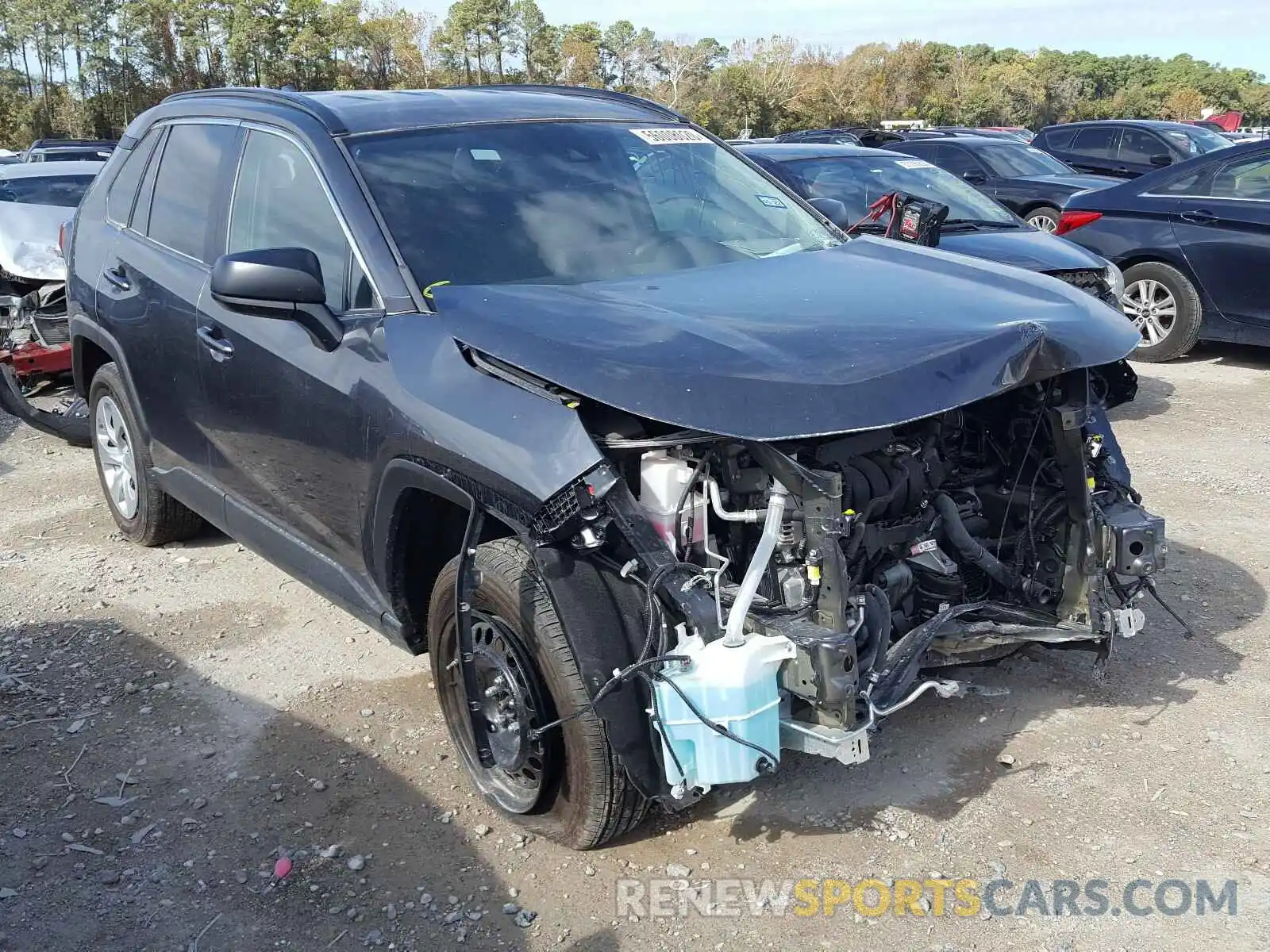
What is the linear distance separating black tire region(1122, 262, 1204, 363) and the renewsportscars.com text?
651 centimetres

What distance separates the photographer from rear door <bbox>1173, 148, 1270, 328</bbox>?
8352 millimetres

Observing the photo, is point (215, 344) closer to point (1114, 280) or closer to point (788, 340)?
point (788, 340)

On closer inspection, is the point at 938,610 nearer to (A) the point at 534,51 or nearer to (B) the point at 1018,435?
(B) the point at 1018,435

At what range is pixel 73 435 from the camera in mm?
6156

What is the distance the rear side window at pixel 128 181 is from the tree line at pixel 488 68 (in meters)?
35.8

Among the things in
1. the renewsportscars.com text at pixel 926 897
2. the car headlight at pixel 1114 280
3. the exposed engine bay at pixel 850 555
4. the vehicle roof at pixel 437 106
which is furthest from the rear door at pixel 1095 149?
the renewsportscars.com text at pixel 926 897

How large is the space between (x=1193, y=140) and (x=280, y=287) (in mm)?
15164

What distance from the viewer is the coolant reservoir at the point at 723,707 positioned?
8.72 ft

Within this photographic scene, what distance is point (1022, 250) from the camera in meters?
7.27

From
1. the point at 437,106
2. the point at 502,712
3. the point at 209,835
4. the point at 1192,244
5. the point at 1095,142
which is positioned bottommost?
the point at 209,835

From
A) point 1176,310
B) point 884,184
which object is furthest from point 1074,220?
point 884,184

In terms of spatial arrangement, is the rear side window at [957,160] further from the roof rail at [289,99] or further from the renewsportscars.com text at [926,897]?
the renewsportscars.com text at [926,897]

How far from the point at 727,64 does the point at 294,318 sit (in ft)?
204

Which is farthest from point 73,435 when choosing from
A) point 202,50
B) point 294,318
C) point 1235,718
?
point 202,50
